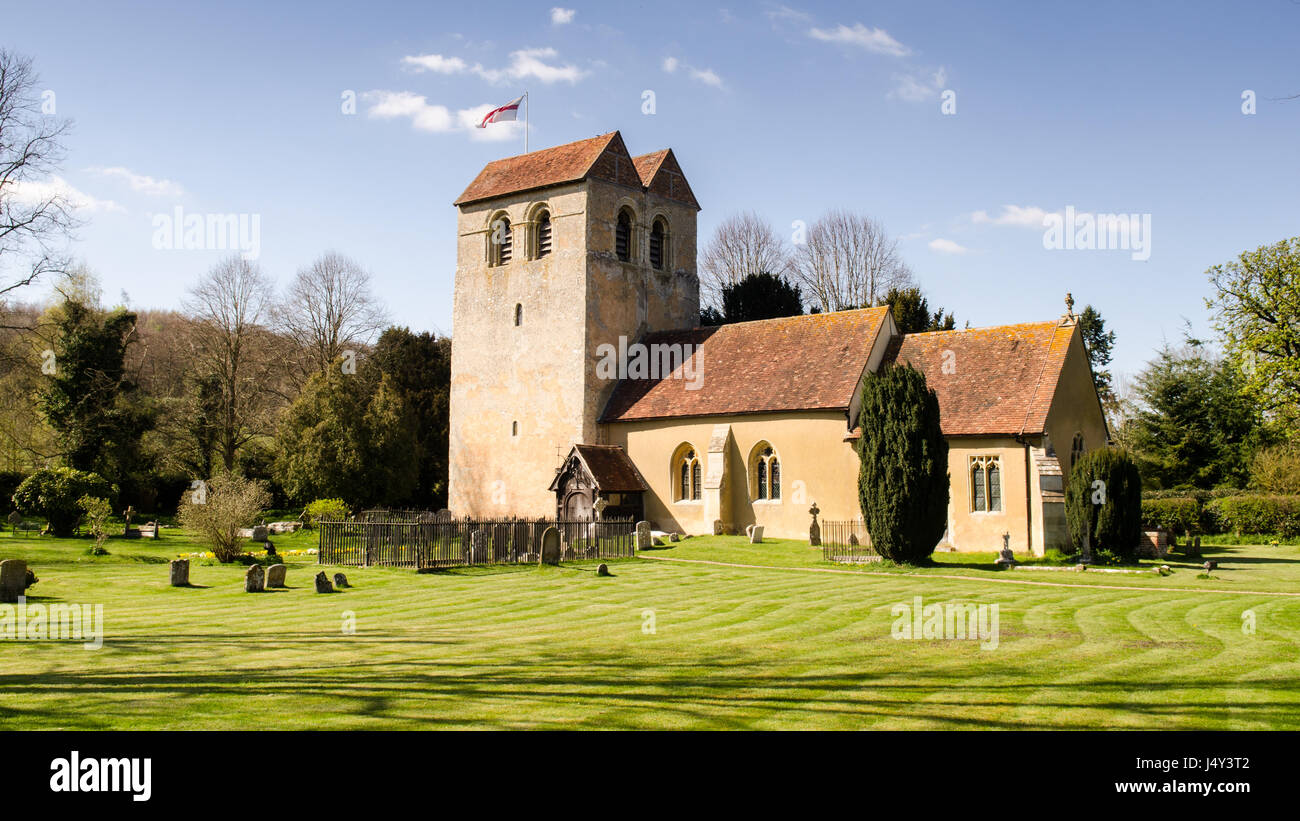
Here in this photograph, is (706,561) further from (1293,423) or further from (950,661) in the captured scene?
(1293,423)

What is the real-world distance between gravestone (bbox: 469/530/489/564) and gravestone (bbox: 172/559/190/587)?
640cm

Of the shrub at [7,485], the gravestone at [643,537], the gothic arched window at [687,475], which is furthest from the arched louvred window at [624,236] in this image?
the shrub at [7,485]

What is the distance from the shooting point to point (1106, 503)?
900 inches

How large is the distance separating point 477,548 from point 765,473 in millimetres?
11908

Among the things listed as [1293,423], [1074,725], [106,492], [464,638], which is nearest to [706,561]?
[464,638]

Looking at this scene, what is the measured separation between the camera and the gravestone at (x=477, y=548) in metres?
22.7

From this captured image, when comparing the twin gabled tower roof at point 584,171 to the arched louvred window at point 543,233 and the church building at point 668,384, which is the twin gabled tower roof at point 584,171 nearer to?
the church building at point 668,384

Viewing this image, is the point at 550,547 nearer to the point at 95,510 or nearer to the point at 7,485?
the point at 95,510

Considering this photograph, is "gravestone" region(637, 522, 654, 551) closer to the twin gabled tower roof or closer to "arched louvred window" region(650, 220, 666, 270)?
"arched louvred window" region(650, 220, 666, 270)

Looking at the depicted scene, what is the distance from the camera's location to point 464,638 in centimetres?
1242

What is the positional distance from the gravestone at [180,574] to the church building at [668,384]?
48.2 feet

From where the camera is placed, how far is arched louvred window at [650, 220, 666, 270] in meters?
38.6
